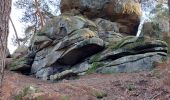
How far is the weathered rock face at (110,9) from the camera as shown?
59.2 feet

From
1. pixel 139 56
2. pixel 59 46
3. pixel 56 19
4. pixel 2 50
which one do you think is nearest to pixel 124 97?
pixel 2 50

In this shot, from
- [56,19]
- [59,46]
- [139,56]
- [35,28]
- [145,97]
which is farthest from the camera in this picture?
[35,28]

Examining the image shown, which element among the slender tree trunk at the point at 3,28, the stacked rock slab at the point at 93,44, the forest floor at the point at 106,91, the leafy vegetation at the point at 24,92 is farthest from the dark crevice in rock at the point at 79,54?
the slender tree trunk at the point at 3,28

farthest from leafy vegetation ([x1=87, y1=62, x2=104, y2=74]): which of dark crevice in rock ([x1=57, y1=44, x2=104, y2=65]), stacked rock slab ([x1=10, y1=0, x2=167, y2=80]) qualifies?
dark crevice in rock ([x1=57, y1=44, x2=104, y2=65])

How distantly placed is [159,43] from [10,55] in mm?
10167

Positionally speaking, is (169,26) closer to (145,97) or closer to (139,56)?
(139,56)

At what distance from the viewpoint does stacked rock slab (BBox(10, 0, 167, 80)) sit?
507 inches

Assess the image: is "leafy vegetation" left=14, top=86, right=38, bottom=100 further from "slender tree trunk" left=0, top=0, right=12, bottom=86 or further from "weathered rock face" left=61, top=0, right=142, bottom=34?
"weathered rock face" left=61, top=0, right=142, bottom=34

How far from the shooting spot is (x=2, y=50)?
15.9 feet

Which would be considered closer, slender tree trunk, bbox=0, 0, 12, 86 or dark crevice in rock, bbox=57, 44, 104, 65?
slender tree trunk, bbox=0, 0, 12, 86

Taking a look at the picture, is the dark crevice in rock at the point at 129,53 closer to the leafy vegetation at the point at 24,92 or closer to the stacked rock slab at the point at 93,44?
the stacked rock slab at the point at 93,44

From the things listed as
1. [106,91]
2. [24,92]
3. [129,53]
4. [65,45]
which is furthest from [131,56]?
[24,92]

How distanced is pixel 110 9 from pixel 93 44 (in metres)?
4.64

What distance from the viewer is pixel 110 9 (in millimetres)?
18125
